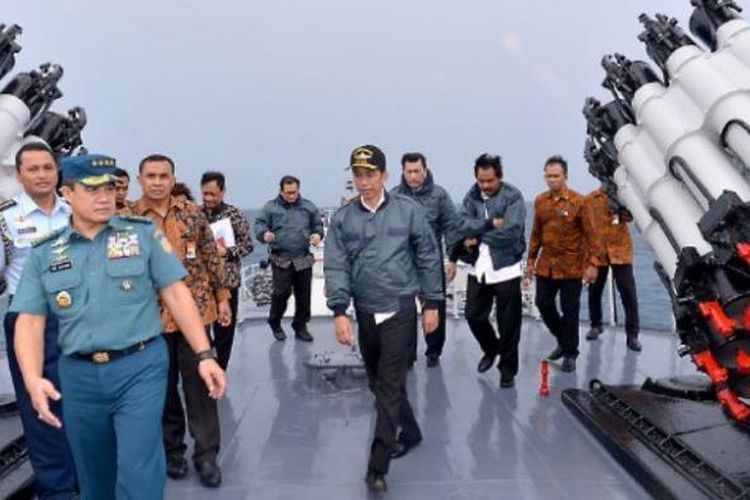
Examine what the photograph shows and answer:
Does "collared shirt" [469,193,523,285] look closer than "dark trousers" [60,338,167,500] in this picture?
No

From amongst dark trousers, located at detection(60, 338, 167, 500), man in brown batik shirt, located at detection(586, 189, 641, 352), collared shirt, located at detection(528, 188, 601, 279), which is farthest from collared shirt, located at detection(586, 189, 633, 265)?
dark trousers, located at detection(60, 338, 167, 500)

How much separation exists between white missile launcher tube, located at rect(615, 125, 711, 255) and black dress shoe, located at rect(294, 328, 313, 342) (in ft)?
15.6

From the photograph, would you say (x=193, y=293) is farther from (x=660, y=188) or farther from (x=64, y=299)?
(x=660, y=188)

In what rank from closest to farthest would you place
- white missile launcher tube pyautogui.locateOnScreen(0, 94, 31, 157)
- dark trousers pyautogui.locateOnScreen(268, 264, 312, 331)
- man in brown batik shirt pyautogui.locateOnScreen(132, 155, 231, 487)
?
man in brown batik shirt pyautogui.locateOnScreen(132, 155, 231, 487), white missile launcher tube pyautogui.locateOnScreen(0, 94, 31, 157), dark trousers pyautogui.locateOnScreen(268, 264, 312, 331)

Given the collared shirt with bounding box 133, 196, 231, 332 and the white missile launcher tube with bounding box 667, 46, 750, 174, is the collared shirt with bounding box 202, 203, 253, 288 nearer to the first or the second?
the collared shirt with bounding box 133, 196, 231, 332

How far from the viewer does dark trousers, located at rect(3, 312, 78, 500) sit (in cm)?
409

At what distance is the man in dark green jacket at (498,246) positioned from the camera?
667 centimetres

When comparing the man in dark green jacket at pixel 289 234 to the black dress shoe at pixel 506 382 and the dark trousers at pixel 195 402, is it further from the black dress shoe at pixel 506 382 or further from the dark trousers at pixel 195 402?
the dark trousers at pixel 195 402

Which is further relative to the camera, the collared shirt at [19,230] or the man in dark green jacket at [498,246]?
the man in dark green jacket at [498,246]

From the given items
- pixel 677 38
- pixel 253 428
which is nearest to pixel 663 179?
pixel 677 38

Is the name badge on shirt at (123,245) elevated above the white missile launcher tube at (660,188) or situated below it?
below

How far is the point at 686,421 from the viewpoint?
5.29 metres

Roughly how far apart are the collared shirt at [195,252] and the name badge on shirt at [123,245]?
1270 millimetres

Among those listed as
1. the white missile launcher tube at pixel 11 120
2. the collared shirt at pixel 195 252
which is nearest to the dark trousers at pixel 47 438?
the collared shirt at pixel 195 252
